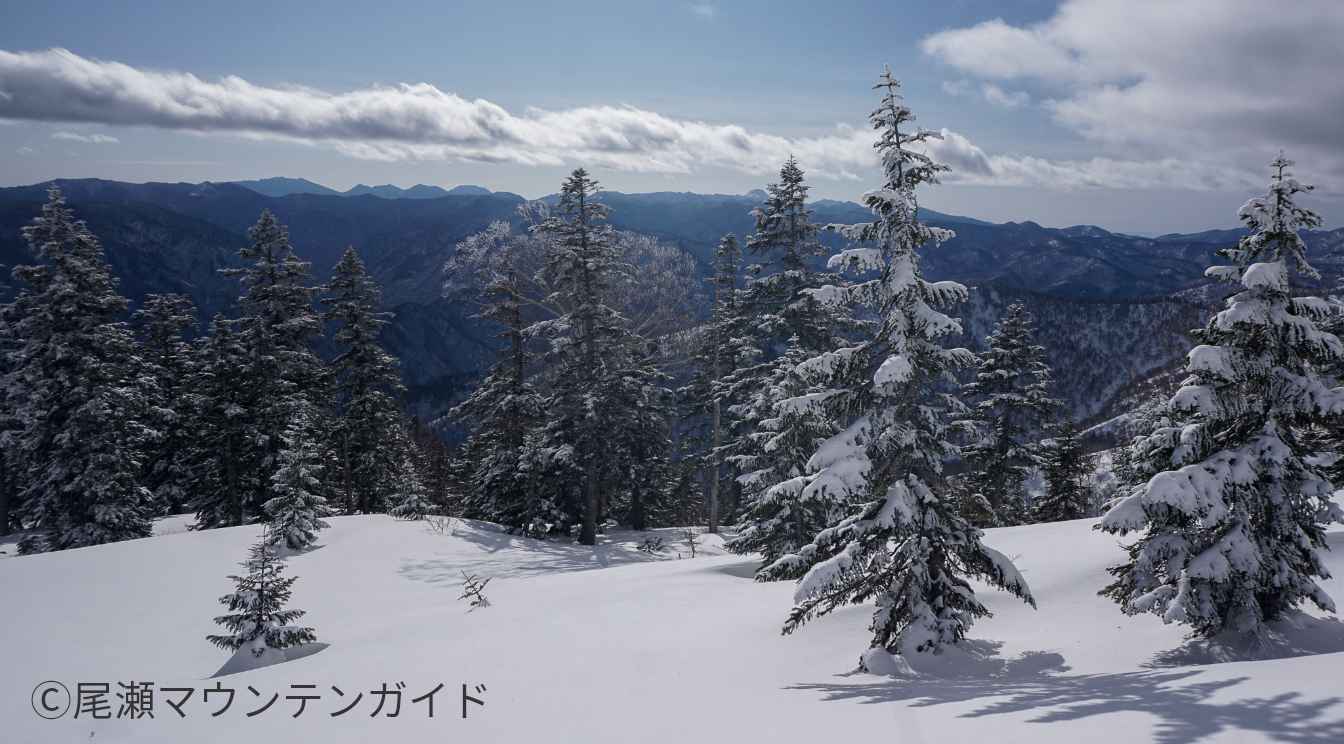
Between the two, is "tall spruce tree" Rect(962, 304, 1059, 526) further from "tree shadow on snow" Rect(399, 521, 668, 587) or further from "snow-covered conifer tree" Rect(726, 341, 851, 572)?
"tree shadow on snow" Rect(399, 521, 668, 587)

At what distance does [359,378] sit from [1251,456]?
30927mm

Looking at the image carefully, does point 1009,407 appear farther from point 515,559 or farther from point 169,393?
point 169,393

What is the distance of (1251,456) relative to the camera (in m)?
8.84

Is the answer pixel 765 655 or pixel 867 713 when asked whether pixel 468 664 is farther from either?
pixel 867 713

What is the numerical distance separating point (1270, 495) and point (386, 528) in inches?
937

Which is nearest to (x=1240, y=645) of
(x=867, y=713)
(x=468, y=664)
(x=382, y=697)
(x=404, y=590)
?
(x=867, y=713)

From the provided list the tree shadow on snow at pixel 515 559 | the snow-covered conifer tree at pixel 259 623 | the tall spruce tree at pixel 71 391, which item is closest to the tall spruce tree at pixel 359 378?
the tall spruce tree at pixel 71 391

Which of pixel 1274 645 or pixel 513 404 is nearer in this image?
pixel 1274 645

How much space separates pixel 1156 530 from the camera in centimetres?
980

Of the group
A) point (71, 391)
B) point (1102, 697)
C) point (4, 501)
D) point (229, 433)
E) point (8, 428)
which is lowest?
point (4, 501)

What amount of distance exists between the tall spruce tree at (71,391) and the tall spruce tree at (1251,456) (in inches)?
1241

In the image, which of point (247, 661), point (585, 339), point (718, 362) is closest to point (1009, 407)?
point (718, 362)

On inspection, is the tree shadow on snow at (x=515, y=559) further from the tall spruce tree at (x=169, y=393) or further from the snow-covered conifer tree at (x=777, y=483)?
the tall spruce tree at (x=169, y=393)

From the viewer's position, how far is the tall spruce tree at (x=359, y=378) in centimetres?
2995
